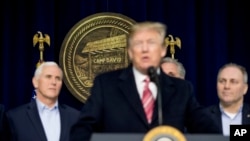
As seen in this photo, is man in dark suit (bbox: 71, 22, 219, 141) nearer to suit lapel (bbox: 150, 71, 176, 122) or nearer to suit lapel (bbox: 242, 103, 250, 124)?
suit lapel (bbox: 150, 71, 176, 122)

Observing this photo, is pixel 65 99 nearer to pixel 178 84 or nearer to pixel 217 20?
pixel 217 20

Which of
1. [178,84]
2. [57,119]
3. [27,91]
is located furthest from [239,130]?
[27,91]

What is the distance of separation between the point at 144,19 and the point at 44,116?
6.42ft

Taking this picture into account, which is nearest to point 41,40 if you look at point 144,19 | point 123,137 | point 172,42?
point 144,19

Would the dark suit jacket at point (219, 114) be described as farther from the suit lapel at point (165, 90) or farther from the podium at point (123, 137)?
the podium at point (123, 137)

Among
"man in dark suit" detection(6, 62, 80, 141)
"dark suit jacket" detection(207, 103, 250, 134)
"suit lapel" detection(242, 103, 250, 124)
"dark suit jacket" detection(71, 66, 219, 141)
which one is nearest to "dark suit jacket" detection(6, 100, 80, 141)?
"man in dark suit" detection(6, 62, 80, 141)

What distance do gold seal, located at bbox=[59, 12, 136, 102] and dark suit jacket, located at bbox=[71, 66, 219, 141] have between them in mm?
3001

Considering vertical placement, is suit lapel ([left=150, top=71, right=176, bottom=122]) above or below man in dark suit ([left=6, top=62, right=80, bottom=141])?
above

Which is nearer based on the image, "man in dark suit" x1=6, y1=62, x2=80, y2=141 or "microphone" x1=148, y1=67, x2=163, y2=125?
"microphone" x1=148, y1=67, x2=163, y2=125

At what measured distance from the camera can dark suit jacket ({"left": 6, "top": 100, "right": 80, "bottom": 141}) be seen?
3.96 meters

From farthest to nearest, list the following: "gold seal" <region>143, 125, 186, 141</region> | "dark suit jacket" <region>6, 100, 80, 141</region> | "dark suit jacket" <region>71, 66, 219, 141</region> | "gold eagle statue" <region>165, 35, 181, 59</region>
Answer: "gold eagle statue" <region>165, 35, 181, 59</region> < "dark suit jacket" <region>6, 100, 80, 141</region> < "dark suit jacket" <region>71, 66, 219, 141</region> < "gold seal" <region>143, 125, 186, 141</region>

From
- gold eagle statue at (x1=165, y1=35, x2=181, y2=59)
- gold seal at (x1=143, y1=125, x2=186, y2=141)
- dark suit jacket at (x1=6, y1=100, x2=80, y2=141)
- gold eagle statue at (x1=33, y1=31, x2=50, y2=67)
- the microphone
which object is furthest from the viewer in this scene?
gold eagle statue at (x1=165, y1=35, x2=181, y2=59)

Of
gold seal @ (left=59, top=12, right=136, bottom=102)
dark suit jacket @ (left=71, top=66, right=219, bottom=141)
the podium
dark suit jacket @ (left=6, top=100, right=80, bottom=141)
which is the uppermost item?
gold seal @ (left=59, top=12, right=136, bottom=102)

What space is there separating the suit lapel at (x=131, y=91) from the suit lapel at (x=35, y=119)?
1.42m
